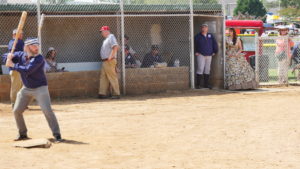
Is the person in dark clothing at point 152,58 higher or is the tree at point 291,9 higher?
the tree at point 291,9

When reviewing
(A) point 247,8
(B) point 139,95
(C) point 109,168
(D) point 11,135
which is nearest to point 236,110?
(B) point 139,95

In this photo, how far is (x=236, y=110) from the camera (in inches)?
567

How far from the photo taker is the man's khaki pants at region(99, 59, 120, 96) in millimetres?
16875

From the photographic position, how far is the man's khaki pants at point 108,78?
16875mm

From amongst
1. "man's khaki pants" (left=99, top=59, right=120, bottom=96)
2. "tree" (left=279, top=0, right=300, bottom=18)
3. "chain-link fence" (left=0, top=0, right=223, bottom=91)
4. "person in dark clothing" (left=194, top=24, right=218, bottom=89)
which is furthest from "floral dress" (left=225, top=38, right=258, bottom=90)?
"tree" (left=279, top=0, right=300, bottom=18)

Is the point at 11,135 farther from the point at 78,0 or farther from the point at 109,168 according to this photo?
the point at 78,0

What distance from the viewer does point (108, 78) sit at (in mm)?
17047

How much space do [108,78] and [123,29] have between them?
157cm

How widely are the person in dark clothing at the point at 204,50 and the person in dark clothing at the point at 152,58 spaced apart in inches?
45.7

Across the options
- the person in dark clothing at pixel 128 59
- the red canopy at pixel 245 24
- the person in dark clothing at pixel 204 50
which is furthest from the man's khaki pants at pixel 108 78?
the red canopy at pixel 245 24

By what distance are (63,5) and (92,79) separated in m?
2.10

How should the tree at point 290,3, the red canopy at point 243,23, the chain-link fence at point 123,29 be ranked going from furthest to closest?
the tree at point 290,3, the red canopy at point 243,23, the chain-link fence at point 123,29

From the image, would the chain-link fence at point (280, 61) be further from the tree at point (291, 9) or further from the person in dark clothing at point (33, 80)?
the tree at point (291, 9)

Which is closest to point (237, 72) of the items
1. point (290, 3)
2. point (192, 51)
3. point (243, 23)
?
point (192, 51)
